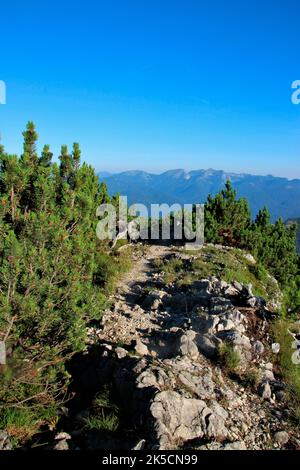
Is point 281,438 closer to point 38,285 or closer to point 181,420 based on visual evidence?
point 181,420

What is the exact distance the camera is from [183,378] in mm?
7199

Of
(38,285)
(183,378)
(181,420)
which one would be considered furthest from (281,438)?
(38,285)

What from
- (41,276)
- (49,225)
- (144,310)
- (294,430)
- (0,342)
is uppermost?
(49,225)

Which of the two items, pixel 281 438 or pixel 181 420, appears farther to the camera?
pixel 281 438

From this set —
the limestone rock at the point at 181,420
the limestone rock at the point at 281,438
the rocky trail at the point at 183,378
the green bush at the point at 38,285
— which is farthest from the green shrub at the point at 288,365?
the green bush at the point at 38,285

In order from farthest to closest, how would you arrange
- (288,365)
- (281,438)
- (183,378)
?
(288,365) → (183,378) → (281,438)

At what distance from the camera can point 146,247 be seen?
1984 cm

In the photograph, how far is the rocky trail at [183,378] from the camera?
595 centimetres

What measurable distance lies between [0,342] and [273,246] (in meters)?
19.1

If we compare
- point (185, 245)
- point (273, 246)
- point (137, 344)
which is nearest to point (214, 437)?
point (137, 344)

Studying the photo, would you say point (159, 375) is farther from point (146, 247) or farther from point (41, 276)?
point (146, 247)

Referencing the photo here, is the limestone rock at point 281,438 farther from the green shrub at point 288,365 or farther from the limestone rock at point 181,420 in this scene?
the limestone rock at point 181,420

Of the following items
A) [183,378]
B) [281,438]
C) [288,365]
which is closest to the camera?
[281,438]

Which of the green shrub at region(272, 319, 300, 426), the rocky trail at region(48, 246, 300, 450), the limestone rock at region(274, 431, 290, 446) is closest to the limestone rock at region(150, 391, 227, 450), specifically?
the rocky trail at region(48, 246, 300, 450)
